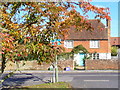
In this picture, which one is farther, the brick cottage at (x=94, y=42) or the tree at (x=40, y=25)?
the brick cottage at (x=94, y=42)

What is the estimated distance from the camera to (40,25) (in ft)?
15.6

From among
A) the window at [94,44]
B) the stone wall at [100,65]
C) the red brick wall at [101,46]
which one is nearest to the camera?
the stone wall at [100,65]

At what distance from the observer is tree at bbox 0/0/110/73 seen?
176 inches

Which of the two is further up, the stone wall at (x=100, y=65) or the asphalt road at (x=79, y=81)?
the stone wall at (x=100, y=65)

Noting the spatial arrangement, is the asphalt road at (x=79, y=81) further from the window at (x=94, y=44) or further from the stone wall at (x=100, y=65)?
the window at (x=94, y=44)

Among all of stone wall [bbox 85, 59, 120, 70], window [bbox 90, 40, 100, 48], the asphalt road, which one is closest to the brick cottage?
window [bbox 90, 40, 100, 48]

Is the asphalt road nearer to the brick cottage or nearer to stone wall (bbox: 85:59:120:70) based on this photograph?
stone wall (bbox: 85:59:120:70)

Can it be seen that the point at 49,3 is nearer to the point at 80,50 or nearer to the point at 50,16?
the point at 50,16

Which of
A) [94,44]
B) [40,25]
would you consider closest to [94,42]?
[94,44]

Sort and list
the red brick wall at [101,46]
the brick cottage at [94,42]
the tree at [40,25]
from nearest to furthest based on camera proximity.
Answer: the tree at [40,25], the brick cottage at [94,42], the red brick wall at [101,46]

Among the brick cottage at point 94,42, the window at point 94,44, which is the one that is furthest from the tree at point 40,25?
the window at point 94,44

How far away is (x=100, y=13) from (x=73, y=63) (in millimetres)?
17019

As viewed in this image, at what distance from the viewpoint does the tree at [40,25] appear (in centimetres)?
447

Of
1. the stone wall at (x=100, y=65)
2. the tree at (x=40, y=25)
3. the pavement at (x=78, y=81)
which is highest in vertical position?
the tree at (x=40, y=25)
